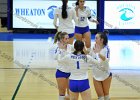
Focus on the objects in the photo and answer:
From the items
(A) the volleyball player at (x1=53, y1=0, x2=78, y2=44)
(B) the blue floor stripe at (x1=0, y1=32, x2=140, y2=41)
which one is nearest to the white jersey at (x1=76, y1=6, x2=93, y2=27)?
(A) the volleyball player at (x1=53, y1=0, x2=78, y2=44)

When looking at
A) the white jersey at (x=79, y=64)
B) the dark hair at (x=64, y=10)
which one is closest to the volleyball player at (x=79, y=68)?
the white jersey at (x=79, y=64)

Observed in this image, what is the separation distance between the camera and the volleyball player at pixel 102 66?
580 centimetres

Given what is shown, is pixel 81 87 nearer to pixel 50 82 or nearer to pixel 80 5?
pixel 50 82

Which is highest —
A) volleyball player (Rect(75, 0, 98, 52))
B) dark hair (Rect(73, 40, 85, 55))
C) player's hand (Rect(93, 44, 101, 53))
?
volleyball player (Rect(75, 0, 98, 52))

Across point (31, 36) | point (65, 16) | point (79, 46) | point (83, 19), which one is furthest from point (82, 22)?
point (31, 36)

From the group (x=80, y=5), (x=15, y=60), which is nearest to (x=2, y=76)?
(x=15, y=60)

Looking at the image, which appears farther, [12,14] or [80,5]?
[12,14]

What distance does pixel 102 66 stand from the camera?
5.84 m

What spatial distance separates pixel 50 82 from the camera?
807cm

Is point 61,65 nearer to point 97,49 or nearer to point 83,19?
point 97,49

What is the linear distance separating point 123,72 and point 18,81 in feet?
9.07

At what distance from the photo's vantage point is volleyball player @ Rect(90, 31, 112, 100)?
5801mm

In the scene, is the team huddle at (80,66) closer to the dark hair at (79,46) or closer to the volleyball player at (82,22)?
the dark hair at (79,46)

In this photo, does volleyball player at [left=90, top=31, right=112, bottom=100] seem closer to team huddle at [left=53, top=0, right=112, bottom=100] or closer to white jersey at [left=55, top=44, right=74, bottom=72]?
team huddle at [left=53, top=0, right=112, bottom=100]
